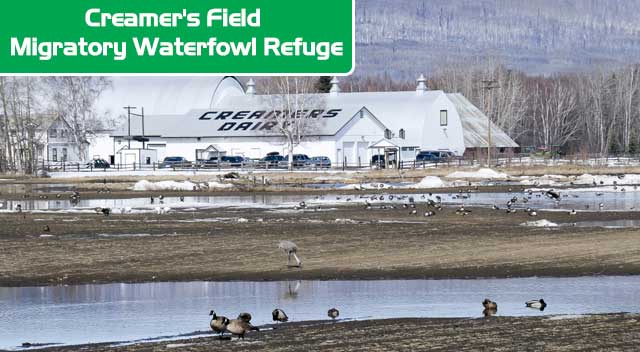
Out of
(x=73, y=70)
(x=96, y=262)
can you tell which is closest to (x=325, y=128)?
(x=96, y=262)

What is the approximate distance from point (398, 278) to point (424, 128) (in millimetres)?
85462

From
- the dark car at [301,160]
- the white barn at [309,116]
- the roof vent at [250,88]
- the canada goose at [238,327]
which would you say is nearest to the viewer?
the canada goose at [238,327]

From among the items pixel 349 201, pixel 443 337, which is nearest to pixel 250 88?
pixel 349 201

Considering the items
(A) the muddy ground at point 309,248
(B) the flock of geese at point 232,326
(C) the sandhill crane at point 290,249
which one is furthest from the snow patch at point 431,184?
(B) the flock of geese at point 232,326

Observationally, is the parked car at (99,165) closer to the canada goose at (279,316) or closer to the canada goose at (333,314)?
the canada goose at (333,314)

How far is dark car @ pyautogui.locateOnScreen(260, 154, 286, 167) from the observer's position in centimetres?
9381

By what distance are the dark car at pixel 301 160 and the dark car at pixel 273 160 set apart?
70 centimetres

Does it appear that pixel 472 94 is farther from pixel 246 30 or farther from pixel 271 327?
pixel 246 30

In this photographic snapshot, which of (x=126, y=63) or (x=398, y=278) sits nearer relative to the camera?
(x=126, y=63)

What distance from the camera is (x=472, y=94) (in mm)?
146750

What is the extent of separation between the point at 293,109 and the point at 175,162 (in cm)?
1091

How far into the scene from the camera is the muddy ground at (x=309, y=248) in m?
25.2

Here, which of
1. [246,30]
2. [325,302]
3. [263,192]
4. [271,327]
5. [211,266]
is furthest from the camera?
[263,192]

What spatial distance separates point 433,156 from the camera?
10100cm
